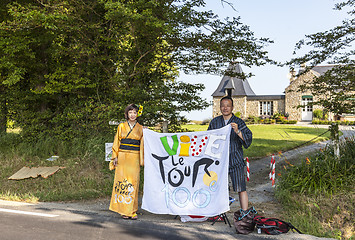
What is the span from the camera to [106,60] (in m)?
10.5

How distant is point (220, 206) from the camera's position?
16.1 ft

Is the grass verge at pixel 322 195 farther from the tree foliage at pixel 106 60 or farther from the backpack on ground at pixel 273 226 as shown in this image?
the tree foliage at pixel 106 60

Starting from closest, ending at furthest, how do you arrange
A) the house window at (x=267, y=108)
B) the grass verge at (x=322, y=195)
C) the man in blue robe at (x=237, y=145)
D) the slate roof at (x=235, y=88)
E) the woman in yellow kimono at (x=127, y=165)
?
1. the man in blue robe at (x=237, y=145)
2. the grass verge at (x=322, y=195)
3. the woman in yellow kimono at (x=127, y=165)
4. the house window at (x=267, y=108)
5. the slate roof at (x=235, y=88)

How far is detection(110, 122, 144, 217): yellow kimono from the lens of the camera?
539cm

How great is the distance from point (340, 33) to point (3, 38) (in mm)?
11590

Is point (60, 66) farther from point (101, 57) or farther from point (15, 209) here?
point (15, 209)

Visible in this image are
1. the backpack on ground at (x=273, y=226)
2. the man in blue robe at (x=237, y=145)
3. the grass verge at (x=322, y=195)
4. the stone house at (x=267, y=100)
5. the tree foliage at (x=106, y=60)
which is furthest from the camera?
the stone house at (x=267, y=100)

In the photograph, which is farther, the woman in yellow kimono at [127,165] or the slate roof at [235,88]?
the slate roof at [235,88]

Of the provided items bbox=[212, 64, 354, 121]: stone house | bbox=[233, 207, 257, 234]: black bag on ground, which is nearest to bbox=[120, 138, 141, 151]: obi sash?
bbox=[233, 207, 257, 234]: black bag on ground

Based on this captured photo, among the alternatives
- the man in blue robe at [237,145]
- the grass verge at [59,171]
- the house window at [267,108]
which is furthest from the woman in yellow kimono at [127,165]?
the house window at [267,108]

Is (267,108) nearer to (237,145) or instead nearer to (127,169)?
(237,145)

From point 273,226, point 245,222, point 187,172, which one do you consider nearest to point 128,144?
point 187,172

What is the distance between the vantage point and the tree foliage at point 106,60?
938cm

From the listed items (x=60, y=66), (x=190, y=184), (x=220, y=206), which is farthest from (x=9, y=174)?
(x=220, y=206)
